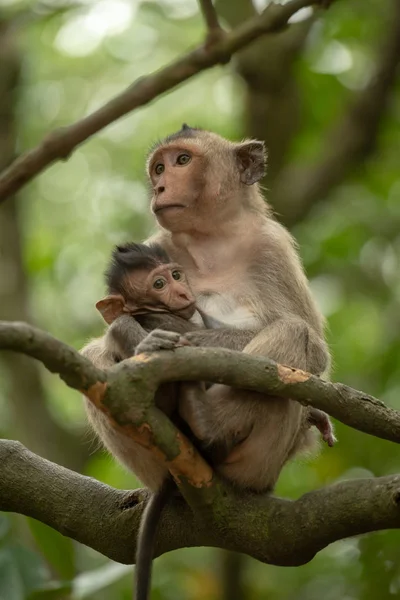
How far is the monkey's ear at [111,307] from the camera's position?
12.9 feet

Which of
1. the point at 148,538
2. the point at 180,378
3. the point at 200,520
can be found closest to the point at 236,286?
the point at 200,520

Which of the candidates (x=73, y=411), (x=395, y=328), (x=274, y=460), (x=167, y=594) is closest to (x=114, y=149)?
(x=73, y=411)

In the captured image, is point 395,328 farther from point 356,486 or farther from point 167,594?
point 356,486

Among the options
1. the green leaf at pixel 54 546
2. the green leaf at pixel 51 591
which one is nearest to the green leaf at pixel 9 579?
the green leaf at pixel 51 591

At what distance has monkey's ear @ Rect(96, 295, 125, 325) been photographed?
12.9ft

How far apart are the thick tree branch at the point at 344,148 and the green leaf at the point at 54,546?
14.9 ft

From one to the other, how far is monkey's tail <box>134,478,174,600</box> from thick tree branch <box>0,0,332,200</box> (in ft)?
4.09

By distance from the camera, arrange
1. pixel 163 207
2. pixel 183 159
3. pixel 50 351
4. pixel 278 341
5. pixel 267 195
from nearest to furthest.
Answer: pixel 50 351 < pixel 278 341 < pixel 163 207 < pixel 183 159 < pixel 267 195

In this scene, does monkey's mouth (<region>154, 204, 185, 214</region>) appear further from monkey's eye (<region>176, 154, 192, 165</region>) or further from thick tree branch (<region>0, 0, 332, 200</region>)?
thick tree branch (<region>0, 0, 332, 200</region>)

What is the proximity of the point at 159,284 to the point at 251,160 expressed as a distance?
3.71ft

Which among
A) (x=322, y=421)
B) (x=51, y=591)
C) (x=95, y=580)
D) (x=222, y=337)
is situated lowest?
(x=95, y=580)

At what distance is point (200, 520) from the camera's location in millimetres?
3760

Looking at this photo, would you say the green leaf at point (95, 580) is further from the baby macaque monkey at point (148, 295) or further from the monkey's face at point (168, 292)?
the monkey's face at point (168, 292)

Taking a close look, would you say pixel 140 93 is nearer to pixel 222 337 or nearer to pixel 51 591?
pixel 222 337
